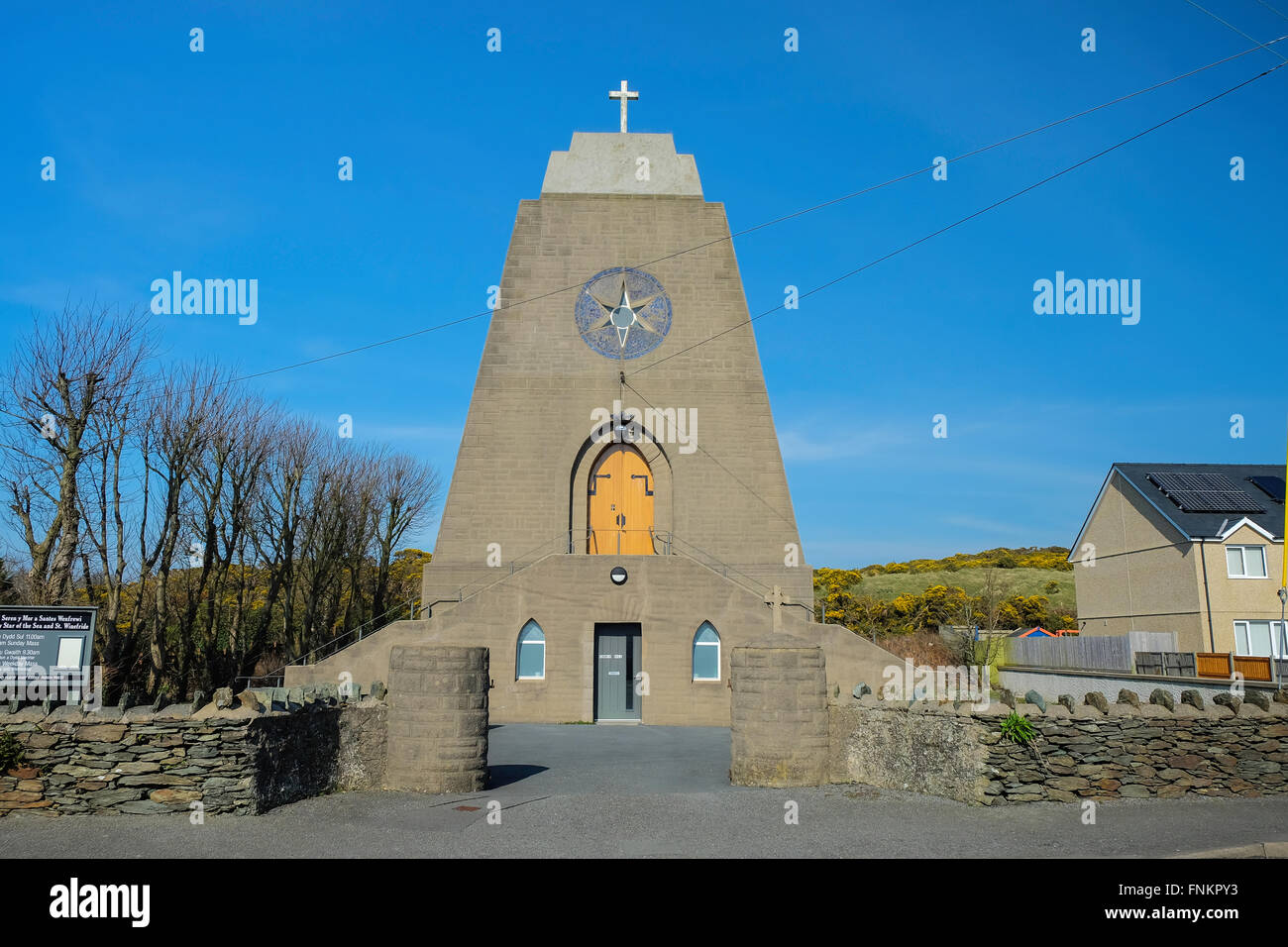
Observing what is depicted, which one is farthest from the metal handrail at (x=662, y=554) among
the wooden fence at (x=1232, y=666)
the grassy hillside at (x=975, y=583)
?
the grassy hillside at (x=975, y=583)

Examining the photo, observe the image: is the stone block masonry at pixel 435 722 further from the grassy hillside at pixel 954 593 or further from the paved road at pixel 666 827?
the grassy hillside at pixel 954 593

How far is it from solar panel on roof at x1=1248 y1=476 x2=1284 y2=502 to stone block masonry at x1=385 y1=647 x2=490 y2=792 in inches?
1220

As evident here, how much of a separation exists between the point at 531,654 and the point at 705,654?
174 inches

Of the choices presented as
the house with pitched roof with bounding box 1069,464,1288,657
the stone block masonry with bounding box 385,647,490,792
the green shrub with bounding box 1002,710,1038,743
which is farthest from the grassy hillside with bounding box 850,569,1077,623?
the stone block masonry with bounding box 385,647,490,792

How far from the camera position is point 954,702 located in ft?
39.1

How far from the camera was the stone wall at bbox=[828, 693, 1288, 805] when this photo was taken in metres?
11.2

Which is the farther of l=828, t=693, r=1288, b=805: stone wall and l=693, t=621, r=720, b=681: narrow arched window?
l=693, t=621, r=720, b=681: narrow arched window

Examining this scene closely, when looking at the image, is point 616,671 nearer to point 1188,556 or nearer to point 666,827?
point 666,827

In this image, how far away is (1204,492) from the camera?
105 ft

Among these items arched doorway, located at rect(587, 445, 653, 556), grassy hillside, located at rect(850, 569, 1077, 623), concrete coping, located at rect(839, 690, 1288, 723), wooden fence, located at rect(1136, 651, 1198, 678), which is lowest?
wooden fence, located at rect(1136, 651, 1198, 678)

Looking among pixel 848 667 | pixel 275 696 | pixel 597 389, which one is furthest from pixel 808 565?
pixel 275 696

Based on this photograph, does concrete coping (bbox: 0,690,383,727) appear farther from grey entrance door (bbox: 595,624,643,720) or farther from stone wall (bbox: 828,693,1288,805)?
grey entrance door (bbox: 595,624,643,720)
